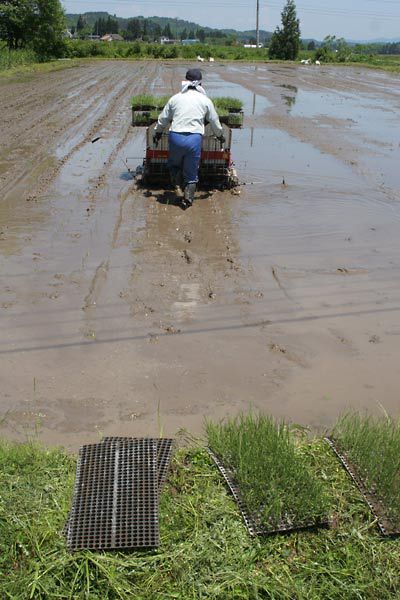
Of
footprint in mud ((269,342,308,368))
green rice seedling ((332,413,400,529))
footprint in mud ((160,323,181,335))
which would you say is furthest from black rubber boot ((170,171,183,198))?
green rice seedling ((332,413,400,529))

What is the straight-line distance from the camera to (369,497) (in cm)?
324

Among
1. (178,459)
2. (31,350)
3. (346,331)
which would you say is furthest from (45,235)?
(178,459)

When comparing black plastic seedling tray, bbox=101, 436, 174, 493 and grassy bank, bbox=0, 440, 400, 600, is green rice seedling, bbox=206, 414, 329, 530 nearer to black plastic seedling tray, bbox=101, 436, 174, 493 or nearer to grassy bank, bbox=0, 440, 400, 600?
grassy bank, bbox=0, 440, 400, 600

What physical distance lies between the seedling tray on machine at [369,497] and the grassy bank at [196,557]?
0.14 ft

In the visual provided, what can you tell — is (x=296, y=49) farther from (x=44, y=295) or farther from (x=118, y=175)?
(x=44, y=295)

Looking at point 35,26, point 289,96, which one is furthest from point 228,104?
point 35,26

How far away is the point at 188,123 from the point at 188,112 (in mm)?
144

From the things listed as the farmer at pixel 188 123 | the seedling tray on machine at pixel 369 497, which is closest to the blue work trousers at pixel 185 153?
the farmer at pixel 188 123

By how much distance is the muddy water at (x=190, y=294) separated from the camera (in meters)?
4.35

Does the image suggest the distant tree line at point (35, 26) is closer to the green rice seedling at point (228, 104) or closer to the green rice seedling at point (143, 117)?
the green rice seedling at point (228, 104)

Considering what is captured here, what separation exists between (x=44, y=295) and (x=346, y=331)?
2.89m

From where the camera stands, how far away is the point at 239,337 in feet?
17.0

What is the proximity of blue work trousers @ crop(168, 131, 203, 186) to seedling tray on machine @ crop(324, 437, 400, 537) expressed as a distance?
5.54 m

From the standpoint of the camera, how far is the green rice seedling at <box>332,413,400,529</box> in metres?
3.19
